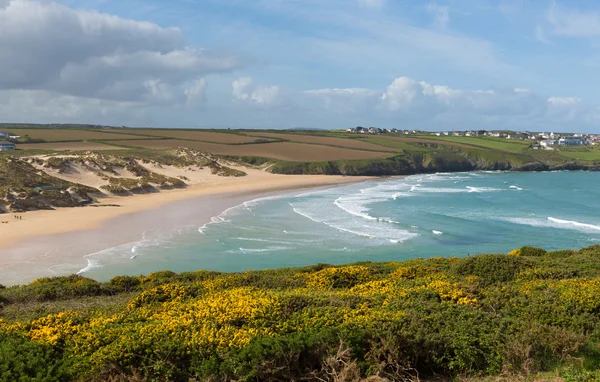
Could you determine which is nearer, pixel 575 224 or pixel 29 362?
pixel 29 362

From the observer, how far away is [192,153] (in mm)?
91375

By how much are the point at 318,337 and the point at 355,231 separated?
2992cm

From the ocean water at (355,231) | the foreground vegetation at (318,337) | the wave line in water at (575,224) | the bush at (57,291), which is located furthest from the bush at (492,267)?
the wave line in water at (575,224)

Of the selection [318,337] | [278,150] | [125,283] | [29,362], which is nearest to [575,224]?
[125,283]

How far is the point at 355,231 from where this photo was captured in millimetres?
37531

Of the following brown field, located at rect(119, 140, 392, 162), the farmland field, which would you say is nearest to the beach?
brown field, located at rect(119, 140, 392, 162)

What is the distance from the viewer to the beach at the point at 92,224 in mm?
26938

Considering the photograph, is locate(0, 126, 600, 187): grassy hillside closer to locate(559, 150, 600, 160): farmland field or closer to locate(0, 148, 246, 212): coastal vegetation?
locate(559, 150, 600, 160): farmland field

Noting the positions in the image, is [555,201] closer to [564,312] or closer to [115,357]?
Result: [564,312]

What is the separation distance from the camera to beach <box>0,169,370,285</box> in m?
26.9

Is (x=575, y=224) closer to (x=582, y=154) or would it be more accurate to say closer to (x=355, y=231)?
(x=355, y=231)

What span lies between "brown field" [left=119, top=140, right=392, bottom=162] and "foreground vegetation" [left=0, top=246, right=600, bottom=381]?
299 feet

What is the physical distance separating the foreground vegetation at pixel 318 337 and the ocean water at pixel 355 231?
16.7 m

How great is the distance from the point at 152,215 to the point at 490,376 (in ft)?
132
